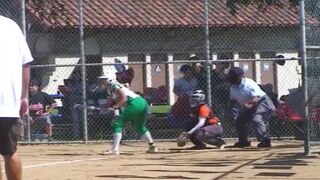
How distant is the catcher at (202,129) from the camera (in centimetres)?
1392

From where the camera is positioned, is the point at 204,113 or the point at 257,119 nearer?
the point at 204,113

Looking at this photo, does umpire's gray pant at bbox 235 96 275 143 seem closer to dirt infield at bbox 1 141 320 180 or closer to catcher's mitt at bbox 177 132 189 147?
dirt infield at bbox 1 141 320 180

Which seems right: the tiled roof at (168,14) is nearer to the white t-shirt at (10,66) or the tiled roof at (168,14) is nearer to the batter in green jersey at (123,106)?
the batter in green jersey at (123,106)

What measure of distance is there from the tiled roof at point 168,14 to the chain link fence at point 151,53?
0.04 metres

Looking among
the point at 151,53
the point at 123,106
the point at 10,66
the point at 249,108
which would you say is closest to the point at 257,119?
the point at 249,108

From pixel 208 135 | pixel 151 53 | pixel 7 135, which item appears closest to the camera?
pixel 7 135

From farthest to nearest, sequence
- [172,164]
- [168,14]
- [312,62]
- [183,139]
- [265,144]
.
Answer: [168,14]
[265,144]
[183,139]
[312,62]
[172,164]

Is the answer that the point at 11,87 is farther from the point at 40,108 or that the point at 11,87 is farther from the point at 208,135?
the point at 40,108

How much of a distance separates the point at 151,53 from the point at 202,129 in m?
10.4

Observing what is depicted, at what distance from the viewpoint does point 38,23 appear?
21.3 meters

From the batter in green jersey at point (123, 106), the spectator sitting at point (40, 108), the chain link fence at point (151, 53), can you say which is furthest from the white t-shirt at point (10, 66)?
the spectator sitting at point (40, 108)

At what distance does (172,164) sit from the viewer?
11.1m

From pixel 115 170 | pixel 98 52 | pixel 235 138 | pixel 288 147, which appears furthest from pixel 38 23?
pixel 115 170

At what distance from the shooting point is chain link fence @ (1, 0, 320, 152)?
16.7 meters
